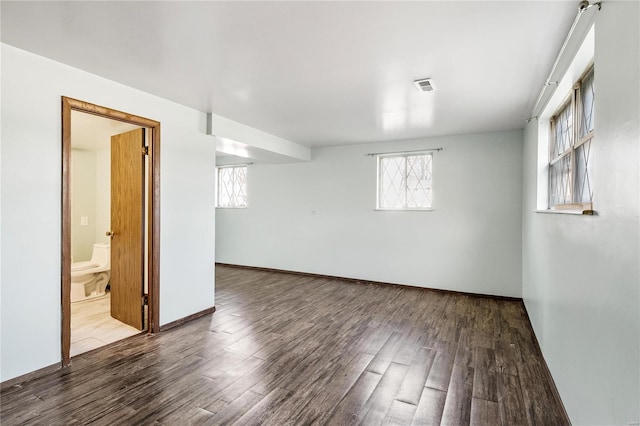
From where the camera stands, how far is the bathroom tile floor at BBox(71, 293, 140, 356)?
303cm

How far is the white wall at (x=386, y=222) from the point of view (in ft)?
15.4

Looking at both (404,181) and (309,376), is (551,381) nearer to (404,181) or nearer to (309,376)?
(309,376)

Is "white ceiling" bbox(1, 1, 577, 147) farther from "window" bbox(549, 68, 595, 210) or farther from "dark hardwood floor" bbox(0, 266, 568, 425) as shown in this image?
"dark hardwood floor" bbox(0, 266, 568, 425)

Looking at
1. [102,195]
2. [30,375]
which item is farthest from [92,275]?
[30,375]

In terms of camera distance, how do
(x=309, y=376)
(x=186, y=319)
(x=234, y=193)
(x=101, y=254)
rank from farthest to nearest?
(x=234, y=193) < (x=101, y=254) < (x=186, y=319) < (x=309, y=376)

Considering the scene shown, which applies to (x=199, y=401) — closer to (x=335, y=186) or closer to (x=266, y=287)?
(x=266, y=287)

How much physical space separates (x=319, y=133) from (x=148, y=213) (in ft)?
8.84

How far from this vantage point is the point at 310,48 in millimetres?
2264

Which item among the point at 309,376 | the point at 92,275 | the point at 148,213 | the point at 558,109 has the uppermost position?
the point at 558,109

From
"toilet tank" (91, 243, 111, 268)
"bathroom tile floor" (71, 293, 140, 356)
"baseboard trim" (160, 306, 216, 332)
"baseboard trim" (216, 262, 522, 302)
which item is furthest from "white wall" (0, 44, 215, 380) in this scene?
"baseboard trim" (216, 262, 522, 302)

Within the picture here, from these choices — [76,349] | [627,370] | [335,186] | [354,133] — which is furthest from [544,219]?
[76,349]

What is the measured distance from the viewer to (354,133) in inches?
194

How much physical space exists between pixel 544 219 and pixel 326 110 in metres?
2.46

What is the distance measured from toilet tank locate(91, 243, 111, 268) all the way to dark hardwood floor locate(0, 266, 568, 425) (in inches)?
84.1
